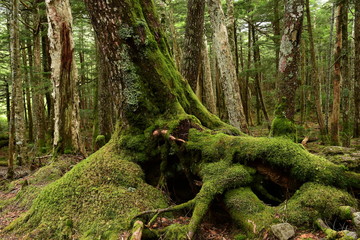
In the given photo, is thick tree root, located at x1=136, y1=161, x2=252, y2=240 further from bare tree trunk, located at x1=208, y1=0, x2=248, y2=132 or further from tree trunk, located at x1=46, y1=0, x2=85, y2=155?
tree trunk, located at x1=46, y1=0, x2=85, y2=155

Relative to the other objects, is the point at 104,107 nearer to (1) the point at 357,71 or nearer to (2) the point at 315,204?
(2) the point at 315,204

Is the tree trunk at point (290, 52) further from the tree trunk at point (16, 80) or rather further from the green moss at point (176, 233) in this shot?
the tree trunk at point (16, 80)

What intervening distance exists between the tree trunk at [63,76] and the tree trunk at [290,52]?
6.14 metres

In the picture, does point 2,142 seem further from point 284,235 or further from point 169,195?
point 284,235

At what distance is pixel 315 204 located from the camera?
280 cm

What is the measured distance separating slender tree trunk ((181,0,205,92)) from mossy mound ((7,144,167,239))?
3714 millimetres

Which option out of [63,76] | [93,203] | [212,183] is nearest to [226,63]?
[63,76]

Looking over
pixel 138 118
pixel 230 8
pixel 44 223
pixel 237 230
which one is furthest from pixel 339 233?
pixel 230 8

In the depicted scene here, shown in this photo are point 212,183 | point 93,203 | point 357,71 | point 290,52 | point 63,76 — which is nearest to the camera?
point 212,183

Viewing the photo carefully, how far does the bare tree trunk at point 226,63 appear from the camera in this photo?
827 cm

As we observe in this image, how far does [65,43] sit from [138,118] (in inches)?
183

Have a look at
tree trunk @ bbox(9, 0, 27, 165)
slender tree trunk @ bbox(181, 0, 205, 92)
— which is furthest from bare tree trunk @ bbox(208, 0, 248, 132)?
tree trunk @ bbox(9, 0, 27, 165)

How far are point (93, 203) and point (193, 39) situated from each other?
500cm

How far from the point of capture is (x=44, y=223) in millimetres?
3379
